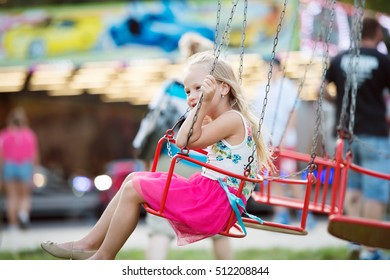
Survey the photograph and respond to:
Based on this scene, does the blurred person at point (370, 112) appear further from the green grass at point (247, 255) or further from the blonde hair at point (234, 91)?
the blonde hair at point (234, 91)

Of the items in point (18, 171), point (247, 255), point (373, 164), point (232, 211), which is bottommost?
point (18, 171)

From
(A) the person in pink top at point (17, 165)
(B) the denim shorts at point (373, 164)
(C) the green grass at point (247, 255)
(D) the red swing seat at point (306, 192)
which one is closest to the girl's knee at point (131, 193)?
(D) the red swing seat at point (306, 192)

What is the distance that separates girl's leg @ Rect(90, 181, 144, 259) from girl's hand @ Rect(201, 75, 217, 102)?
54 centimetres

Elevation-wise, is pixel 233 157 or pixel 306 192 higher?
pixel 233 157

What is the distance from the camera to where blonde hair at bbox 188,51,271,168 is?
15.2ft

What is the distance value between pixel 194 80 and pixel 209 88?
0.25 meters

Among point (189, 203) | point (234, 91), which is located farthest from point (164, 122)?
point (189, 203)

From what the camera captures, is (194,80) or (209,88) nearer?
(209,88)

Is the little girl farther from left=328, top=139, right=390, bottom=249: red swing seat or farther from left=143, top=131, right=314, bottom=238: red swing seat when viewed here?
left=328, top=139, right=390, bottom=249: red swing seat

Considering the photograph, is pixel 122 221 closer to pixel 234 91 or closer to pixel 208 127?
pixel 208 127

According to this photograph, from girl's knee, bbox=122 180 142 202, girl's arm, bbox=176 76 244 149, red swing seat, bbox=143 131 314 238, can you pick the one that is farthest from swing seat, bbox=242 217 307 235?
girl's knee, bbox=122 180 142 202

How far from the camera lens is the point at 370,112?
23.2ft
